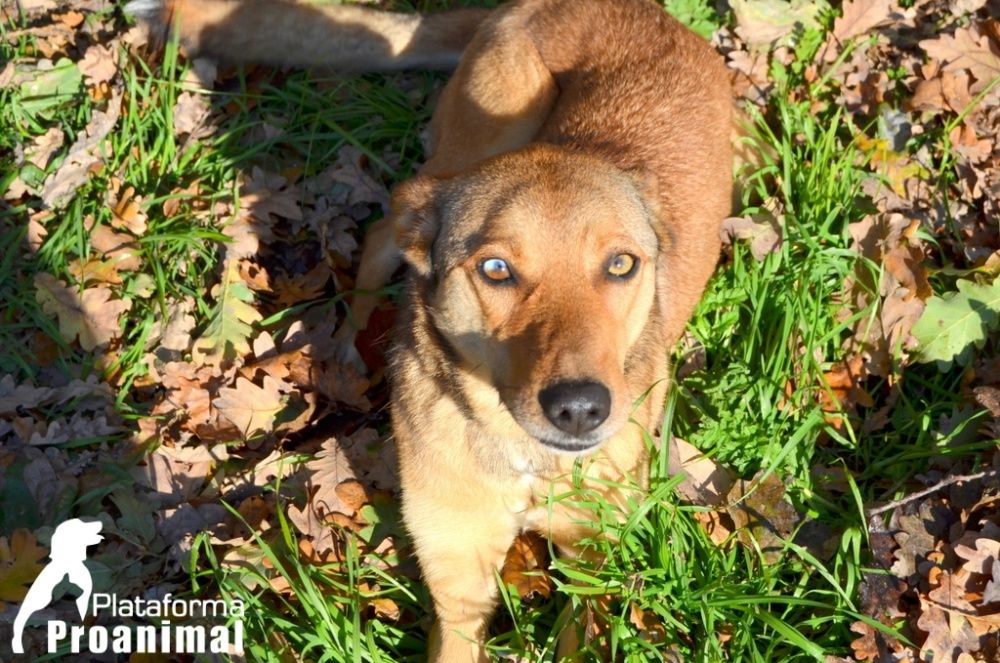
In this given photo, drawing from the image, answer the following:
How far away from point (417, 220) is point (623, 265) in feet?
2.76

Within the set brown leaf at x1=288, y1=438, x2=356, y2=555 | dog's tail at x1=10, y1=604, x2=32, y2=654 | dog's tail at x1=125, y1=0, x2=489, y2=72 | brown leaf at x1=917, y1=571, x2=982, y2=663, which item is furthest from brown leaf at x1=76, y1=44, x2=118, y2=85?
brown leaf at x1=917, y1=571, x2=982, y2=663

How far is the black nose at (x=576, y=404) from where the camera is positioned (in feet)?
10.1

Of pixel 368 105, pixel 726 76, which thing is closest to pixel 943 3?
pixel 726 76

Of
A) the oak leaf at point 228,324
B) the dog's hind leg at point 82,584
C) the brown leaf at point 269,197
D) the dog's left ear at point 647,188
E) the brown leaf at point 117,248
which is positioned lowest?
the dog's hind leg at point 82,584

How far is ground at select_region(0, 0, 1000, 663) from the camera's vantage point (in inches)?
158

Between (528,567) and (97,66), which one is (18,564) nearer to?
(528,567)

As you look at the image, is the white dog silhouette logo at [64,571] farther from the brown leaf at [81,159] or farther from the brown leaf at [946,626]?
the brown leaf at [946,626]

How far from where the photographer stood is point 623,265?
349 centimetres

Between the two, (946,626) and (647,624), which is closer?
(946,626)

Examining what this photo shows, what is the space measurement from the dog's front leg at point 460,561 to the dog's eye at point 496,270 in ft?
3.16

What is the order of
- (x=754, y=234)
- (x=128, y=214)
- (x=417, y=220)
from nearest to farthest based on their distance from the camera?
(x=417, y=220)
(x=754, y=234)
(x=128, y=214)

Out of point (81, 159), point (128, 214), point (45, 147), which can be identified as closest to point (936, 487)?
point (128, 214)

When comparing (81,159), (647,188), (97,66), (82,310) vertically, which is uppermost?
(647,188)

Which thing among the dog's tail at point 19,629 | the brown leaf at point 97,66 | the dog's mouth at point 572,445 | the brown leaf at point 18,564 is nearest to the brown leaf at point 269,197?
the brown leaf at point 97,66
